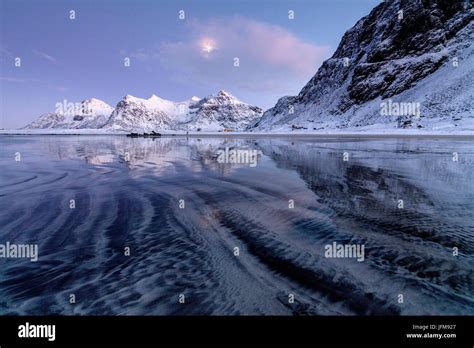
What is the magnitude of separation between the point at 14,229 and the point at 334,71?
674 ft

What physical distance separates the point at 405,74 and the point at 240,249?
153 m

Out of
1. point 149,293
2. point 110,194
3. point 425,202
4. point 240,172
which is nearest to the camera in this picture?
point 149,293

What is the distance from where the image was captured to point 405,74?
12744cm

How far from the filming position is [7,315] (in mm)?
3557

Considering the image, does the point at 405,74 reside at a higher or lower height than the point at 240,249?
Result: higher

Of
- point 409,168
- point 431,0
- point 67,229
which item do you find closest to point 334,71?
point 431,0

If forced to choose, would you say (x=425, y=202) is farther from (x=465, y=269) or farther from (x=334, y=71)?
(x=334, y=71)

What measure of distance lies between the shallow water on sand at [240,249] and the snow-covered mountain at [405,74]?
84069 millimetres

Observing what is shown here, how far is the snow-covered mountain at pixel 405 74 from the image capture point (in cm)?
9706
